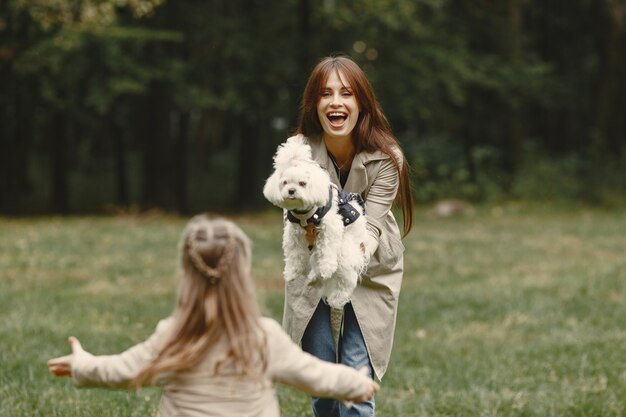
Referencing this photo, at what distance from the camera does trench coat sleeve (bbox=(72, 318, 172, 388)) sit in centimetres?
298

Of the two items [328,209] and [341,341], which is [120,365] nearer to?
[328,209]

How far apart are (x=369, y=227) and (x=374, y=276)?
243 mm

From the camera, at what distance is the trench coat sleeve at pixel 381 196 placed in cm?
415

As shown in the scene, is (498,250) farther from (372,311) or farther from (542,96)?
(542,96)

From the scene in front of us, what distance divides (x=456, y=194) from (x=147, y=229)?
11.2 meters

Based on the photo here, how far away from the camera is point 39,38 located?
21281 millimetres

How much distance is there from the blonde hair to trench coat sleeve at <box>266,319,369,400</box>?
0.30 ft

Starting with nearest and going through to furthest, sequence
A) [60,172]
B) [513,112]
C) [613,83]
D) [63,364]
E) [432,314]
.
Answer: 1. [63,364]
2. [432,314]
3. [613,83]
4. [60,172]
5. [513,112]

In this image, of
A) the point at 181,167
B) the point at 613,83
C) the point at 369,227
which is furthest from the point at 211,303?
the point at 613,83

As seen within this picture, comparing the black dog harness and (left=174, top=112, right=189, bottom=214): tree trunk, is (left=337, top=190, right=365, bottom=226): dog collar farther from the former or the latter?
(left=174, top=112, right=189, bottom=214): tree trunk

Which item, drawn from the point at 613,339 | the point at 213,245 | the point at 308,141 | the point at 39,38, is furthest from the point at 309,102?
the point at 39,38

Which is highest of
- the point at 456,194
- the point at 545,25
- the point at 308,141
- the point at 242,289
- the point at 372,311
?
the point at 545,25

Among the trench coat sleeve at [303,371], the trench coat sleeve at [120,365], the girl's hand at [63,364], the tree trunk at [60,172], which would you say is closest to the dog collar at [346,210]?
the trench coat sleeve at [303,371]

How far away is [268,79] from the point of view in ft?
77.8
